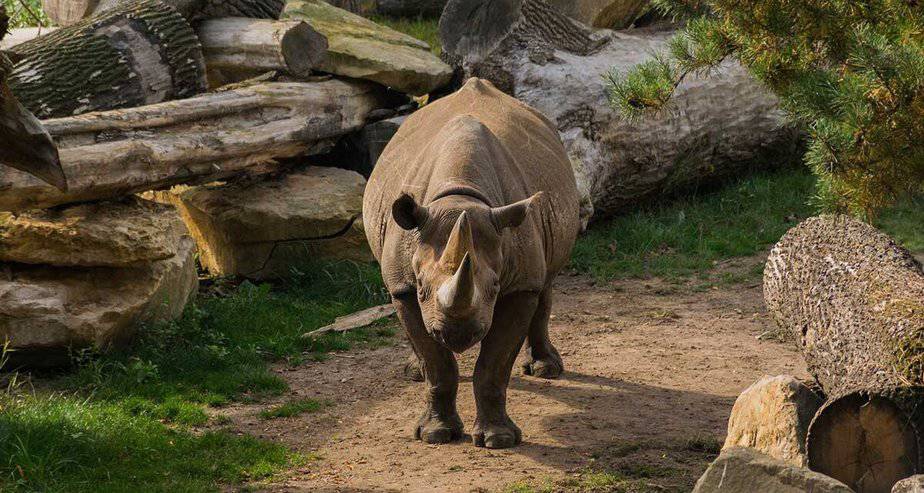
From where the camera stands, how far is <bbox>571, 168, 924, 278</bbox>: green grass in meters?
10.6

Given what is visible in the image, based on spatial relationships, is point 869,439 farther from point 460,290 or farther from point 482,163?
point 482,163

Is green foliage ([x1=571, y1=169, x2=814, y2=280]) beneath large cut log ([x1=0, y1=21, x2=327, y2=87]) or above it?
beneath

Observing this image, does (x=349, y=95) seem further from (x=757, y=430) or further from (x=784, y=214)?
(x=757, y=430)

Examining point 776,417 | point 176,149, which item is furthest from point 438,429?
point 176,149

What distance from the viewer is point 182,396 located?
7.55 meters

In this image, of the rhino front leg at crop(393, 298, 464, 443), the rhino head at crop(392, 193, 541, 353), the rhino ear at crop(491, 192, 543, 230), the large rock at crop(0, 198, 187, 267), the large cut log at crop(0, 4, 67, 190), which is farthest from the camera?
the large rock at crop(0, 198, 187, 267)

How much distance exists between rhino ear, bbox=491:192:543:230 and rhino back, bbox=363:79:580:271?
42 cm

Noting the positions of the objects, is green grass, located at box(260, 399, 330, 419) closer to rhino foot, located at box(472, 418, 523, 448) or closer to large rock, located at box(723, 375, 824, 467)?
rhino foot, located at box(472, 418, 523, 448)

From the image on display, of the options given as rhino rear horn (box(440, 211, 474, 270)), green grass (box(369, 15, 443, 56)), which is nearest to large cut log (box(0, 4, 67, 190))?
rhino rear horn (box(440, 211, 474, 270))

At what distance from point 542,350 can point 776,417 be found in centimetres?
260

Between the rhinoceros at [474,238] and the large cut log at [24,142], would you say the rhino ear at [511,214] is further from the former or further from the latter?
the large cut log at [24,142]

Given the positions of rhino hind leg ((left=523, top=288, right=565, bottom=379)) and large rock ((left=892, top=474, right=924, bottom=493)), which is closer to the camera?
large rock ((left=892, top=474, right=924, bottom=493))

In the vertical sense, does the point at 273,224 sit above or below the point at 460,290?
below

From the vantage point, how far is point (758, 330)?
905 centimetres
